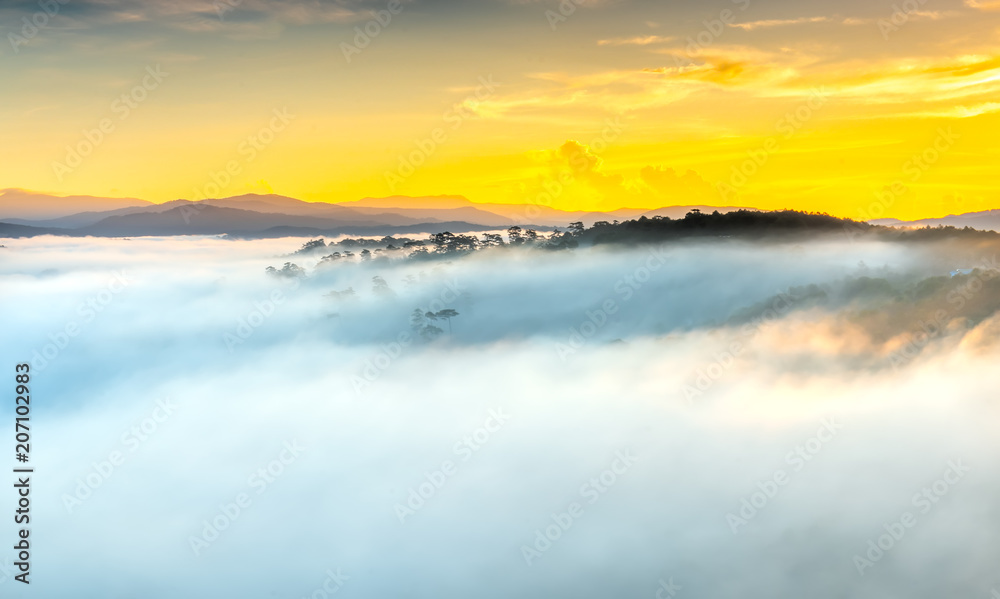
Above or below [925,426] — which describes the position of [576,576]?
below

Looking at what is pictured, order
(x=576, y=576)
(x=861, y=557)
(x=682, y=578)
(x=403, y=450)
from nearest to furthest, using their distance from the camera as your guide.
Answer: (x=861, y=557), (x=682, y=578), (x=576, y=576), (x=403, y=450)

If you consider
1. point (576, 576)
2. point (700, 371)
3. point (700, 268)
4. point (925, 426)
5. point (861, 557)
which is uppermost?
point (700, 268)

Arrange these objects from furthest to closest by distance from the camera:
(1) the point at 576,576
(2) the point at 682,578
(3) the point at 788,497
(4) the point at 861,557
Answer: (3) the point at 788,497 < (1) the point at 576,576 < (2) the point at 682,578 < (4) the point at 861,557

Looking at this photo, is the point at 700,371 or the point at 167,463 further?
the point at 167,463

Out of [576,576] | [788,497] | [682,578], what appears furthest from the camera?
[788,497]

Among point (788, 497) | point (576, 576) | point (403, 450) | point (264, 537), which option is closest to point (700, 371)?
point (788, 497)

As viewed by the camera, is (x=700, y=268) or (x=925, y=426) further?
(x=700, y=268)

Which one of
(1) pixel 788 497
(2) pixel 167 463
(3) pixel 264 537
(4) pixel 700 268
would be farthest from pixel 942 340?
(2) pixel 167 463

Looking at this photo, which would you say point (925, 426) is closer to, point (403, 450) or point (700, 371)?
point (700, 371)

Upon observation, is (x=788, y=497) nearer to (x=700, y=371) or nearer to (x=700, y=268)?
(x=700, y=371)
